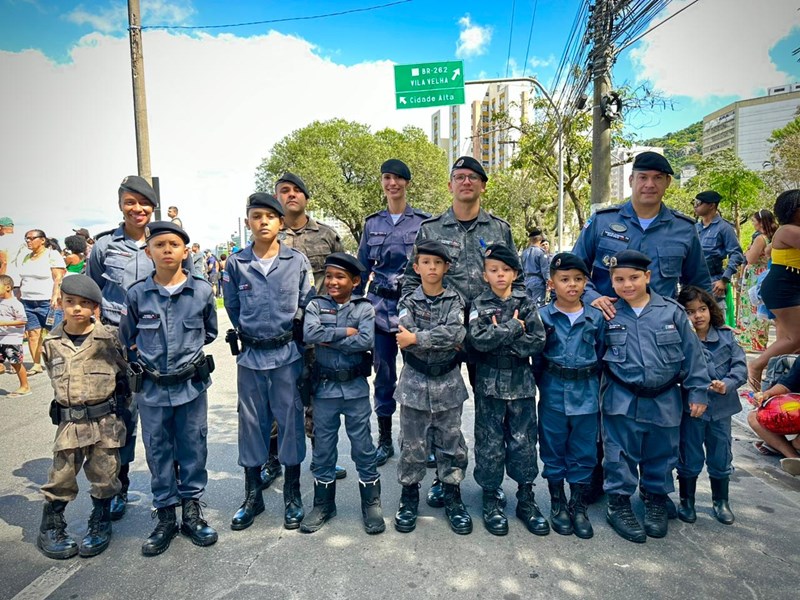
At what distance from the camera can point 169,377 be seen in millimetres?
2898

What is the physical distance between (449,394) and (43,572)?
2.45m

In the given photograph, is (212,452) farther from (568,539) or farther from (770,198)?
(770,198)

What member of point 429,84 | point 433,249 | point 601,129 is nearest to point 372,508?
point 433,249

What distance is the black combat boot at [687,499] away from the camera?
3137 millimetres

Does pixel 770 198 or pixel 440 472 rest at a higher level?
pixel 770 198

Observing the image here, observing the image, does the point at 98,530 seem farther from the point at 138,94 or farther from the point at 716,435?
the point at 138,94

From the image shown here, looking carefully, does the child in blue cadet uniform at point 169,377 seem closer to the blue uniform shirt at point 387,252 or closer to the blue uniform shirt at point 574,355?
the blue uniform shirt at point 387,252

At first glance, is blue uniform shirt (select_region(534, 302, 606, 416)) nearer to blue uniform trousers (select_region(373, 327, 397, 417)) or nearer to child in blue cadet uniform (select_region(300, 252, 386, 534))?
child in blue cadet uniform (select_region(300, 252, 386, 534))

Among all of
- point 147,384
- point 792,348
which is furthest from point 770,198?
point 147,384

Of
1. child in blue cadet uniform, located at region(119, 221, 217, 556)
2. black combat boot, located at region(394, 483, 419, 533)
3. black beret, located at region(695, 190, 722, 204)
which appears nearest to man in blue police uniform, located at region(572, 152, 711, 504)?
black combat boot, located at region(394, 483, 419, 533)

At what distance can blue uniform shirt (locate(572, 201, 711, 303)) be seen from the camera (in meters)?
3.31

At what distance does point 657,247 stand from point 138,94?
9328 mm

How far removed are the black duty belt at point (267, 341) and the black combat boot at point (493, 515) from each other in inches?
64.1

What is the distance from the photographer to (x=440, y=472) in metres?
3.12
